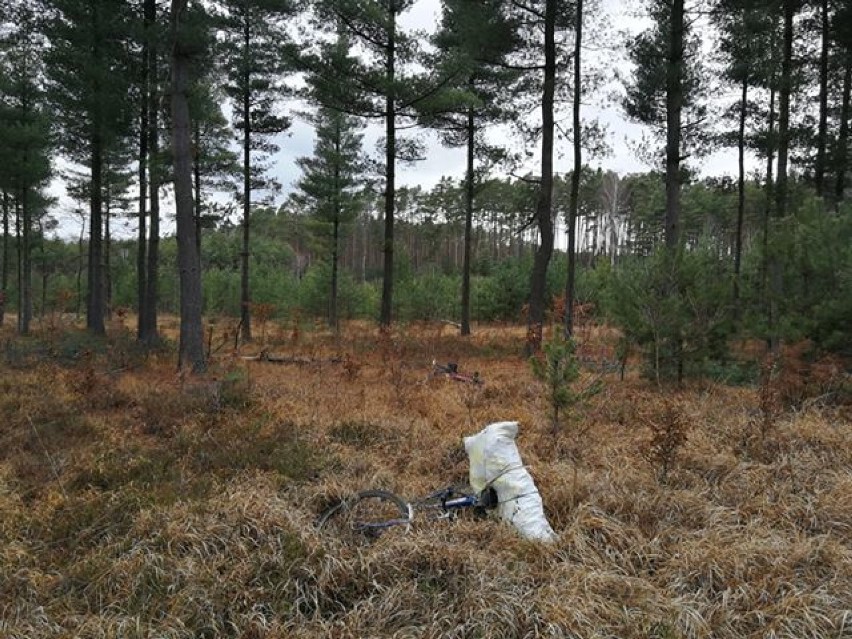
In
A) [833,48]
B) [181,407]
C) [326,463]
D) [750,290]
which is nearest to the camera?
[326,463]

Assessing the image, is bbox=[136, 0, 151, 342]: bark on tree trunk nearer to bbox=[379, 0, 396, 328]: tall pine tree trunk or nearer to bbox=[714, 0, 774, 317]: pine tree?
bbox=[379, 0, 396, 328]: tall pine tree trunk

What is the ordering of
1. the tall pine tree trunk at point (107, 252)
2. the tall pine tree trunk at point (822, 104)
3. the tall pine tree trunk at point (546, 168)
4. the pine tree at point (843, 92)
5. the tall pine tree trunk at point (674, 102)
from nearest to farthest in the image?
1. the tall pine tree trunk at point (674, 102)
2. the tall pine tree trunk at point (546, 168)
3. the pine tree at point (843, 92)
4. the tall pine tree trunk at point (822, 104)
5. the tall pine tree trunk at point (107, 252)

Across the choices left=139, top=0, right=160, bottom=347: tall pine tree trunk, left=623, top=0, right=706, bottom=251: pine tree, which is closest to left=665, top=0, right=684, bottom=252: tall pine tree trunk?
left=623, top=0, right=706, bottom=251: pine tree

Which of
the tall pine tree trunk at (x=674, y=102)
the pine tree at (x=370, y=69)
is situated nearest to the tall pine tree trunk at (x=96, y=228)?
the pine tree at (x=370, y=69)

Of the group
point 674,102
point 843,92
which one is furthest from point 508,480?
point 843,92

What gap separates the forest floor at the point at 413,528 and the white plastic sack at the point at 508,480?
A: 160 millimetres

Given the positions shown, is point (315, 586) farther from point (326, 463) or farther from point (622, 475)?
point (622, 475)

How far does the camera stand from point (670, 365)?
303 inches

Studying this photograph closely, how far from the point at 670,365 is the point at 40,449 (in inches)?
306

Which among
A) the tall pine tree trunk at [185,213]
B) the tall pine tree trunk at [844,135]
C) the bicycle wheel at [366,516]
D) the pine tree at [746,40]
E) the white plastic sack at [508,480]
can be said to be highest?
the pine tree at [746,40]

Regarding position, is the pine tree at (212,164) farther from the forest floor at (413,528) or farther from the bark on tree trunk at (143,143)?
the forest floor at (413,528)

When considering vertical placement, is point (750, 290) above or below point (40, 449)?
above

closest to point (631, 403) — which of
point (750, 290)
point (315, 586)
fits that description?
point (750, 290)

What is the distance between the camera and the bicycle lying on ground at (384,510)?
11.5 feet
